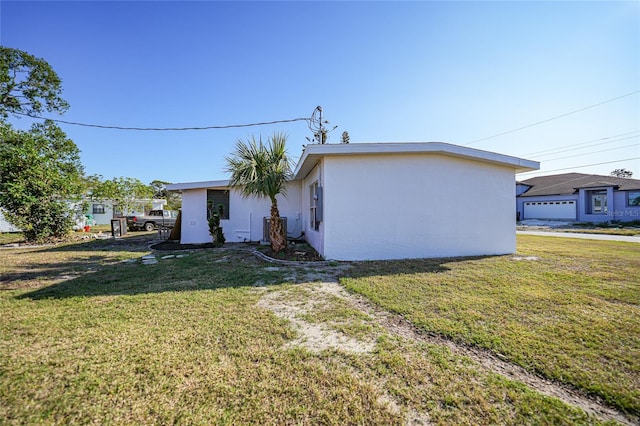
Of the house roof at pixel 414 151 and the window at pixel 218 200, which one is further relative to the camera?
the window at pixel 218 200

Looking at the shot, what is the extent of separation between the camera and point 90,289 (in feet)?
14.8

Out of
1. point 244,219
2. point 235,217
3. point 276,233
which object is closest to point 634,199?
point 276,233

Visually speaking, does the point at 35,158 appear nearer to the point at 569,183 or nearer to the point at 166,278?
the point at 166,278

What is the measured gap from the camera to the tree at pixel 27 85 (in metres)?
15.2

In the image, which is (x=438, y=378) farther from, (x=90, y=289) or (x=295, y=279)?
(x=90, y=289)

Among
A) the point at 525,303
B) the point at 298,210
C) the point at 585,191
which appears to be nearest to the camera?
the point at 525,303

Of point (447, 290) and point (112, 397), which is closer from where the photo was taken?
point (112, 397)

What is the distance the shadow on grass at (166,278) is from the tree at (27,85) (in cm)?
1788

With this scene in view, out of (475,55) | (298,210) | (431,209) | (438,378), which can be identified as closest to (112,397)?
(438,378)

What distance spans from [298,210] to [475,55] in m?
8.85

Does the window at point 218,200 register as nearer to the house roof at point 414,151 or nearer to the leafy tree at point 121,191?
the house roof at point 414,151

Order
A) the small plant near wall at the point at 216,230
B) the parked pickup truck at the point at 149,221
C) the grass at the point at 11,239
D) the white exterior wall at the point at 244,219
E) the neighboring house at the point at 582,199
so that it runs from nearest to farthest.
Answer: the small plant near wall at the point at 216,230 → the white exterior wall at the point at 244,219 → the grass at the point at 11,239 → the parked pickup truck at the point at 149,221 → the neighboring house at the point at 582,199

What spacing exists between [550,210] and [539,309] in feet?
90.7

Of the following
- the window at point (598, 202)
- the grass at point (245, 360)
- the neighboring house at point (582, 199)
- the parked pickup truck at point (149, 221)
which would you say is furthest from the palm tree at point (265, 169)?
the window at point (598, 202)
